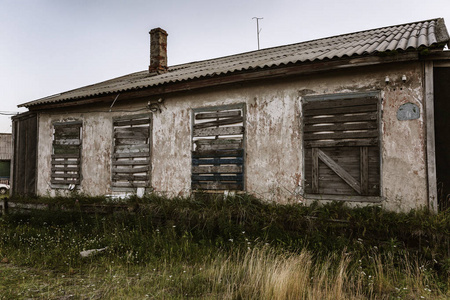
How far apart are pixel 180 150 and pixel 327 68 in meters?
3.84

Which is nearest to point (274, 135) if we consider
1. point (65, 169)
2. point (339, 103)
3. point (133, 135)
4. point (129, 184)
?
point (339, 103)

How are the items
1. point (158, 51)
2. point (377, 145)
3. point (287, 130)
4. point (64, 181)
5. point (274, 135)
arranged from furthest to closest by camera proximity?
point (158, 51) → point (64, 181) → point (274, 135) → point (287, 130) → point (377, 145)

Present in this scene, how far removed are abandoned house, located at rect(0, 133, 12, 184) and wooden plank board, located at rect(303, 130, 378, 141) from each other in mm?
22098

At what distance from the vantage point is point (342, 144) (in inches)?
216

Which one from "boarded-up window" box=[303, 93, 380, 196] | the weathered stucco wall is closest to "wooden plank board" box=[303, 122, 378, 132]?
"boarded-up window" box=[303, 93, 380, 196]

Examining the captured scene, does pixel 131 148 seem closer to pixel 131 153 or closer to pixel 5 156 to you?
pixel 131 153

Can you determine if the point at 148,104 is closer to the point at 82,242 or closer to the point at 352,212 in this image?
the point at 82,242

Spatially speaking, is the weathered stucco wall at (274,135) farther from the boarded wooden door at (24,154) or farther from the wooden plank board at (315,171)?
the boarded wooden door at (24,154)

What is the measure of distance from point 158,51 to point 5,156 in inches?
816

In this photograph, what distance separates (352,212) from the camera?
5023mm

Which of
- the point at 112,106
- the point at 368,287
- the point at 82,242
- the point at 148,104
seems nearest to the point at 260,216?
the point at 368,287

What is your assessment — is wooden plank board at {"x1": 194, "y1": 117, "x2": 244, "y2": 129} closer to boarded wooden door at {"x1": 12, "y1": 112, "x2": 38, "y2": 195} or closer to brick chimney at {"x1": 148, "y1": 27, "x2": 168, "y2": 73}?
brick chimney at {"x1": 148, "y1": 27, "x2": 168, "y2": 73}

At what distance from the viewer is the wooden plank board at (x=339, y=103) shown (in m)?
5.34

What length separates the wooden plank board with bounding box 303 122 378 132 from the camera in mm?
5323
